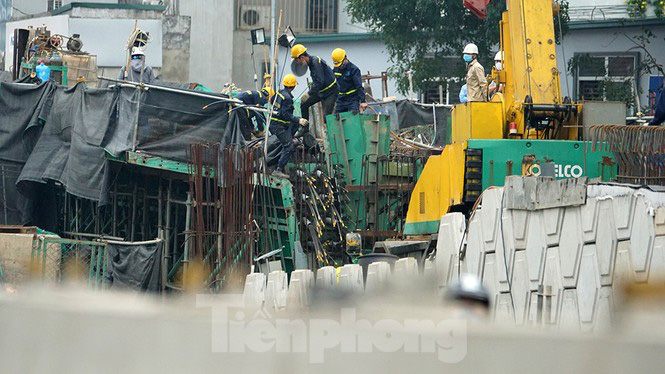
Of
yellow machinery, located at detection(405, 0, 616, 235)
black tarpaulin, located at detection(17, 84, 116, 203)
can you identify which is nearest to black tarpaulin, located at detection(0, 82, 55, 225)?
black tarpaulin, located at detection(17, 84, 116, 203)

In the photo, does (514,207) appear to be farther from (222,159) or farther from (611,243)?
(222,159)

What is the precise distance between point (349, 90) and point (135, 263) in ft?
16.6

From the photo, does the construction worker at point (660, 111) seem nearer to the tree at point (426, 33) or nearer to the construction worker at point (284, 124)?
the construction worker at point (284, 124)

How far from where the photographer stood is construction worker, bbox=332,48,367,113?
20.0 metres

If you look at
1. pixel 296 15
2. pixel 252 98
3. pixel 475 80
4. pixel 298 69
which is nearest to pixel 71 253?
pixel 252 98

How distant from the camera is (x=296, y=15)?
41.0 m

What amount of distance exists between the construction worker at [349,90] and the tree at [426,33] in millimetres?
11679

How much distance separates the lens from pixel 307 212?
19031 mm

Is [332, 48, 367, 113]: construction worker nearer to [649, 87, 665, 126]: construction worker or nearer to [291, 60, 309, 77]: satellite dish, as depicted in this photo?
[291, 60, 309, 77]: satellite dish

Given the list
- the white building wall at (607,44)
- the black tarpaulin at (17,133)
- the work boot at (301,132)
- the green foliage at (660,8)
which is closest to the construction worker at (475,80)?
the work boot at (301,132)

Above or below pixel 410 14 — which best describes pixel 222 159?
below

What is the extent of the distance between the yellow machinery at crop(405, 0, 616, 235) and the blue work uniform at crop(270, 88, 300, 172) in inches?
133

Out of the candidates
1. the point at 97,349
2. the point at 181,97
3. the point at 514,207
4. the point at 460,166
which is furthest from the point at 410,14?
the point at 97,349

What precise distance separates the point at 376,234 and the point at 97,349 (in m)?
13.5
